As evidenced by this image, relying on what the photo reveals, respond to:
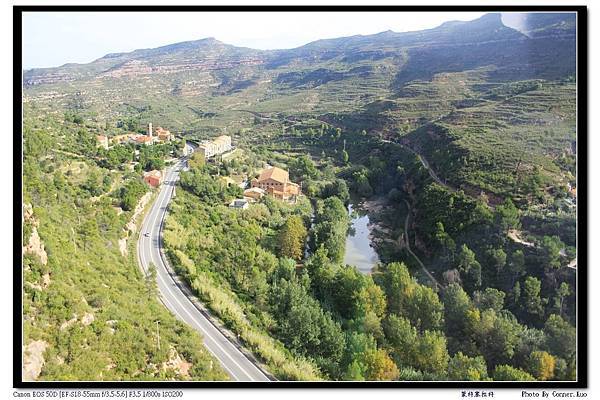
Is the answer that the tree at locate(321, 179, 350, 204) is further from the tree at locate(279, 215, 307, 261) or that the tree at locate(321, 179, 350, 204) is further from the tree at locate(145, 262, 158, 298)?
the tree at locate(145, 262, 158, 298)

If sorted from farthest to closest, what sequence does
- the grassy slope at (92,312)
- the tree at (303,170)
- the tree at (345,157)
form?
the tree at (345,157) → the tree at (303,170) → the grassy slope at (92,312)

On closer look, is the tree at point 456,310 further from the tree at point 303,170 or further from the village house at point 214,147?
the village house at point 214,147

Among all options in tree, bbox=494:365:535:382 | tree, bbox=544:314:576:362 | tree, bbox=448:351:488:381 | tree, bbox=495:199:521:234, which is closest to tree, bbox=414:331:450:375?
tree, bbox=448:351:488:381

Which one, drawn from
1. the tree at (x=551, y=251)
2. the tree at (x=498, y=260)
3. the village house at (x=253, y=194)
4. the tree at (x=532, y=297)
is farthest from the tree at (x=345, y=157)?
the tree at (x=532, y=297)

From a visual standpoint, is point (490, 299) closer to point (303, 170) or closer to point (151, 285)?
point (151, 285)

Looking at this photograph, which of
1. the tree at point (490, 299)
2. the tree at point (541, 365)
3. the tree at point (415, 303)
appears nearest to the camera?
the tree at point (541, 365)
